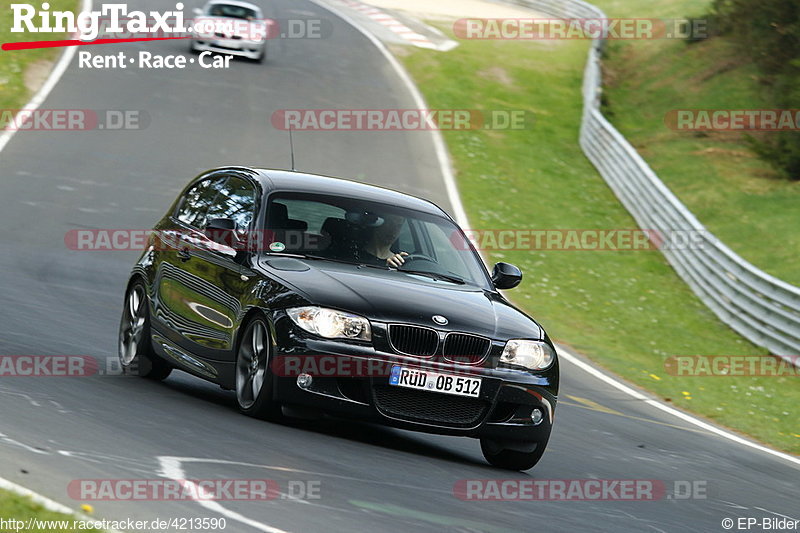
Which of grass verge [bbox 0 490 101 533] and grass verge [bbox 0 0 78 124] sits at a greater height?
grass verge [bbox 0 490 101 533]

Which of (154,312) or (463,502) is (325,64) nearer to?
(154,312)

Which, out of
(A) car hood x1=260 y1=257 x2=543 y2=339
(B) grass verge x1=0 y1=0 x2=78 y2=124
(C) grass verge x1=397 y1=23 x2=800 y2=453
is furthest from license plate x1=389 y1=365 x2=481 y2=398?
(B) grass verge x1=0 y1=0 x2=78 y2=124

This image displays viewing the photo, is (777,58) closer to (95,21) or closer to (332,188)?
(95,21)

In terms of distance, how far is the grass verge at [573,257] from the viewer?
1602 cm

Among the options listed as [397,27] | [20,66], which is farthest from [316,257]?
[397,27]

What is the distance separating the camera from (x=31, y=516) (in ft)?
17.7

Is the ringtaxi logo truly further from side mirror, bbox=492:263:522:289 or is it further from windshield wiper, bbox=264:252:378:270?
windshield wiper, bbox=264:252:378:270

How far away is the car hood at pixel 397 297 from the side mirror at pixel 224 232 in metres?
0.46

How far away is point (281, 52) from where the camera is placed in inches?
1516

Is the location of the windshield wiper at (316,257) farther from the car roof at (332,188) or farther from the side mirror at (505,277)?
the side mirror at (505,277)

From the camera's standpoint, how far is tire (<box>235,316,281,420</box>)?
27.9ft

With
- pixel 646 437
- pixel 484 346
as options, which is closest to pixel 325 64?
pixel 646 437

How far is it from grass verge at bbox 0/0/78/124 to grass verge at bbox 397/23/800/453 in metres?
8.83

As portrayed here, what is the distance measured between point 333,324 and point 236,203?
6.56 feet
